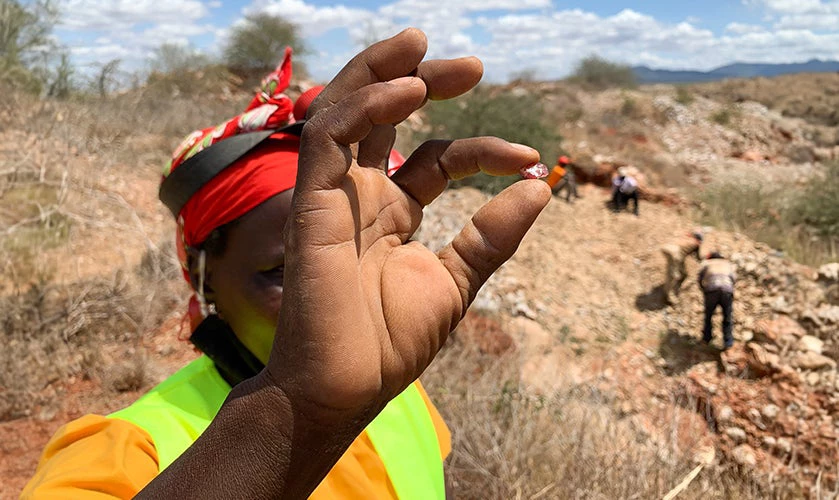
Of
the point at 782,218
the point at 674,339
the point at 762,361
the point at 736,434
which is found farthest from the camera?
the point at 782,218

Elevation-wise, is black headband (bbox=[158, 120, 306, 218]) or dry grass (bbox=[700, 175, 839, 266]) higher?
black headband (bbox=[158, 120, 306, 218])

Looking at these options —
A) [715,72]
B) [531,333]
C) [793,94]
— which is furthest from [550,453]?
[715,72]

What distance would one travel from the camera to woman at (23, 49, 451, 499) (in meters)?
1.11

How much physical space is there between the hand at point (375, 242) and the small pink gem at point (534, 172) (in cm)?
1

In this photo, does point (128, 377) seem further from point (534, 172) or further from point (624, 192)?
point (624, 192)

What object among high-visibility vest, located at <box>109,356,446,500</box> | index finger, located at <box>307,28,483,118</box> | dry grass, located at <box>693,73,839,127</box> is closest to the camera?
index finger, located at <box>307,28,483,118</box>

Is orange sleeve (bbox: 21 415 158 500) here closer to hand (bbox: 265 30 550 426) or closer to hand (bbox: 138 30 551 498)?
hand (bbox: 138 30 551 498)

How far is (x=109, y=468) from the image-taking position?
3.09 feet

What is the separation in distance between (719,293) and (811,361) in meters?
1.38

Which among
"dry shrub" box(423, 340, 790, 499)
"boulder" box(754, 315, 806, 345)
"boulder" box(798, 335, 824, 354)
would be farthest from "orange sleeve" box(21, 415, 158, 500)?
"boulder" box(754, 315, 806, 345)

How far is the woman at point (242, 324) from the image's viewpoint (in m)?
1.11

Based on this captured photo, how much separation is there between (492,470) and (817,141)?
1033 inches

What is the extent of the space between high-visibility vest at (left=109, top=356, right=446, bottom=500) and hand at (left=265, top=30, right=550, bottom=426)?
44 cm

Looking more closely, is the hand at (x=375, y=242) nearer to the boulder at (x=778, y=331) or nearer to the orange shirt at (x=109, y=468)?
the orange shirt at (x=109, y=468)
